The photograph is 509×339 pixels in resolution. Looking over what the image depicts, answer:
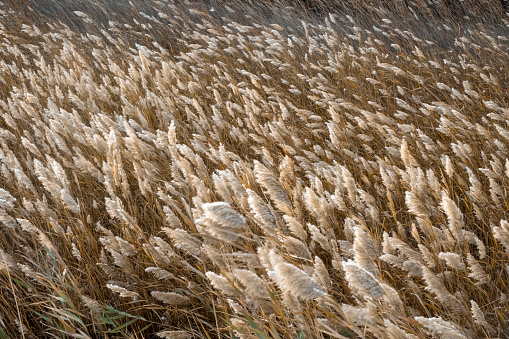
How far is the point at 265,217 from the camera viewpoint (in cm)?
122

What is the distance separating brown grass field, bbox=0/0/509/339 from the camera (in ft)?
3.94

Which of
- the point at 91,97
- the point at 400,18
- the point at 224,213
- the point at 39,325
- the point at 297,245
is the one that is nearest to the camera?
the point at 224,213

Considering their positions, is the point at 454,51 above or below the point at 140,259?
above

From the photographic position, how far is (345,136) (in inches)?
99.0

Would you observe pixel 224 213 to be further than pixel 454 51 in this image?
No

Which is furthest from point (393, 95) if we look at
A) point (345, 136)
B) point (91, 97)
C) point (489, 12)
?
point (489, 12)

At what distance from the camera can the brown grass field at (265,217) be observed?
120 cm

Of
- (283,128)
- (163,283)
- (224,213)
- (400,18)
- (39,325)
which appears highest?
(400,18)

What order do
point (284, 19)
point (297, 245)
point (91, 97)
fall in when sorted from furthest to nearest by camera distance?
1. point (284, 19)
2. point (91, 97)
3. point (297, 245)

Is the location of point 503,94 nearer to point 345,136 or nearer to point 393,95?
point 393,95

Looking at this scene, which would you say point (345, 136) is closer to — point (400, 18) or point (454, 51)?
point (454, 51)

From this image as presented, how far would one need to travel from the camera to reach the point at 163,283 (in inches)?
66.4

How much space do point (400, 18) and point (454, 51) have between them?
160cm

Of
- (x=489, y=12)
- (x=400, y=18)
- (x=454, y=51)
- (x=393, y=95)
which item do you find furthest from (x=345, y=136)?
(x=489, y=12)
